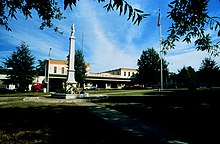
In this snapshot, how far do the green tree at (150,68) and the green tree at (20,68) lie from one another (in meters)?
36.1

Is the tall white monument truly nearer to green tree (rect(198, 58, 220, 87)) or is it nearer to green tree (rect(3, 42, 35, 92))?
green tree (rect(3, 42, 35, 92))

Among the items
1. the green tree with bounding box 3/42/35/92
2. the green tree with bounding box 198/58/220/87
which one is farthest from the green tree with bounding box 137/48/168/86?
the green tree with bounding box 3/42/35/92

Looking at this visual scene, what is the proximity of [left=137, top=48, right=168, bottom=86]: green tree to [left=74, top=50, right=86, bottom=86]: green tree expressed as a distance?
70.8ft

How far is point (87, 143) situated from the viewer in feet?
12.6

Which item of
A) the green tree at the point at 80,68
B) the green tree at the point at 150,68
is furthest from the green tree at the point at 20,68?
the green tree at the point at 150,68

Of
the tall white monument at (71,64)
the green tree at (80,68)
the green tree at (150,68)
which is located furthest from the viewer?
the green tree at (150,68)

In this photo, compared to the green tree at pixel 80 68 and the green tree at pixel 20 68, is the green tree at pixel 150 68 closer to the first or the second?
the green tree at pixel 80 68

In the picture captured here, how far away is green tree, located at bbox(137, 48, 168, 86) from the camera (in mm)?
52094

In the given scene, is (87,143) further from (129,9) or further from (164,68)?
(164,68)

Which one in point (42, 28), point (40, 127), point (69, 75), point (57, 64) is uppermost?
point (57, 64)

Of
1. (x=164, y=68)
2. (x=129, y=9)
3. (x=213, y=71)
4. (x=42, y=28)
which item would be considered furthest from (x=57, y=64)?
(x=129, y=9)

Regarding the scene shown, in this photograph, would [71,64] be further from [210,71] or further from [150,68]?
[150,68]

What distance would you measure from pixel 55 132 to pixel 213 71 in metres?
36.6

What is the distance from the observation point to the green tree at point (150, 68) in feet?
171
